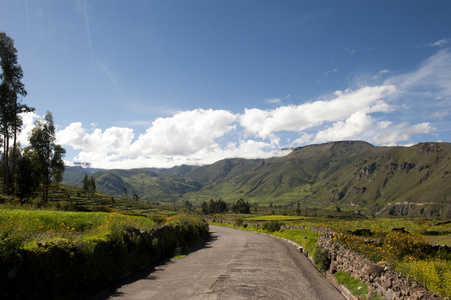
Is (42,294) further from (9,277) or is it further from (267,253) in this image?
(267,253)

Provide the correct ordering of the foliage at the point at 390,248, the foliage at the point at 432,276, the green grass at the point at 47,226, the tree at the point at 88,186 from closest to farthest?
the foliage at the point at 432,276 < the green grass at the point at 47,226 < the foliage at the point at 390,248 < the tree at the point at 88,186

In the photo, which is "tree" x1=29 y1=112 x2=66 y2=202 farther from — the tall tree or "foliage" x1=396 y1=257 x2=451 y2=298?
"foliage" x1=396 y1=257 x2=451 y2=298

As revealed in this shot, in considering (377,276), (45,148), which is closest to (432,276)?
(377,276)

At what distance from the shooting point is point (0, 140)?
36844mm

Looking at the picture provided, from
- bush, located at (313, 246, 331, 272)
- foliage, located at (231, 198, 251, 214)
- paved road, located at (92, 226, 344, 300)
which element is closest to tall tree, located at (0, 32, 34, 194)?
paved road, located at (92, 226, 344, 300)

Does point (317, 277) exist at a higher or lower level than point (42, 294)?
lower

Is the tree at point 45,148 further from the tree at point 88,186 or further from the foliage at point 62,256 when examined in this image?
the tree at point 88,186

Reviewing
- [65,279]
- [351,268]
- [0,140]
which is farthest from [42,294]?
A: [0,140]

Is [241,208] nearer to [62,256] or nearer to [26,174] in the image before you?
[26,174]

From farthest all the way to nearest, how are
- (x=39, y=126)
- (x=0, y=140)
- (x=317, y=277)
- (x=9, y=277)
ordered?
(x=39, y=126) → (x=0, y=140) → (x=317, y=277) → (x=9, y=277)

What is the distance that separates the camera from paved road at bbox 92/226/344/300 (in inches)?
438

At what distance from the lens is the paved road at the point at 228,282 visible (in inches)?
438

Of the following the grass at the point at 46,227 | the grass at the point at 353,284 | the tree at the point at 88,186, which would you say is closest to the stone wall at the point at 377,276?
the grass at the point at 353,284

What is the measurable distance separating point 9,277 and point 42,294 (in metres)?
1.52
